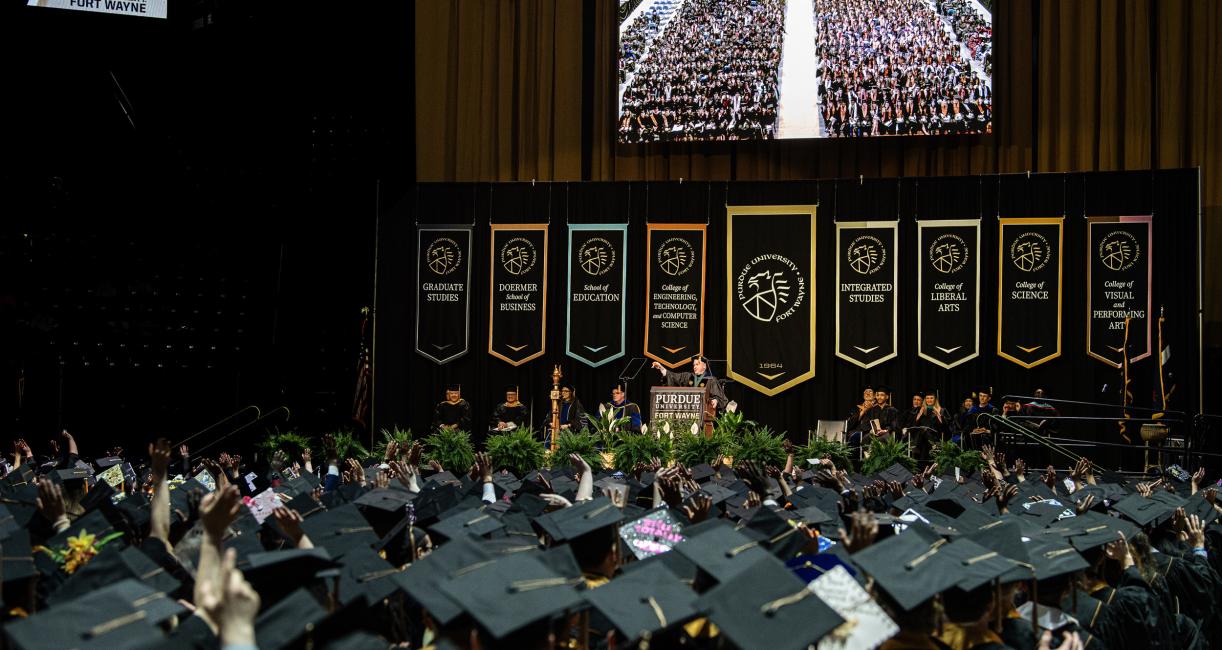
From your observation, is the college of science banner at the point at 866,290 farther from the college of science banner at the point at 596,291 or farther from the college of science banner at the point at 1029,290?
the college of science banner at the point at 596,291

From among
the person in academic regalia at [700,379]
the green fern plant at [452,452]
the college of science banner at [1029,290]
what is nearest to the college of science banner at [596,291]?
the person in academic regalia at [700,379]

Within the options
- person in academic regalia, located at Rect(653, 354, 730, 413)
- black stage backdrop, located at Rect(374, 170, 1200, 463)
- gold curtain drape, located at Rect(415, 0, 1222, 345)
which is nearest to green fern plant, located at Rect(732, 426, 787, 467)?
person in academic regalia, located at Rect(653, 354, 730, 413)

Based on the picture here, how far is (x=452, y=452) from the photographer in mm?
11180

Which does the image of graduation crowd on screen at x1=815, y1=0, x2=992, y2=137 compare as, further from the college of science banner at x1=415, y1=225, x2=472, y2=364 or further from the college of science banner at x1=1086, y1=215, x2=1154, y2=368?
the college of science banner at x1=415, y1=225, x2=472, y2=364

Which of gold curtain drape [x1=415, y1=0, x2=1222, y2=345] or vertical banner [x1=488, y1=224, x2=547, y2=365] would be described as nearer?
vertical banner [x1=488, y1=224, x2=547, y2=365]

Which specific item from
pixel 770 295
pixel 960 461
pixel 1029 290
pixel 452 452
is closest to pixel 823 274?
pixel 770 295

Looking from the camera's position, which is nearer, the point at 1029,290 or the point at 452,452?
the point at 452,452

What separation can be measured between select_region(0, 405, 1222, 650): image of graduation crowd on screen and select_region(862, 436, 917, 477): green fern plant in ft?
15.4

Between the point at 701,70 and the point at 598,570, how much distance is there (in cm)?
1272

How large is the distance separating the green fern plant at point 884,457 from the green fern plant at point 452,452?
13.2 feet

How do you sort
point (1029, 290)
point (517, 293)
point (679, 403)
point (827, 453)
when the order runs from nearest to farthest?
point (827, 453), point (679, 403), point (1029, 290), point (517, 293)

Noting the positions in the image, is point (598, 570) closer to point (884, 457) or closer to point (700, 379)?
point (884, 457)

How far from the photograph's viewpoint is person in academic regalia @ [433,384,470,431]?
49.6 feet

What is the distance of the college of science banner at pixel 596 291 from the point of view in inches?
599
